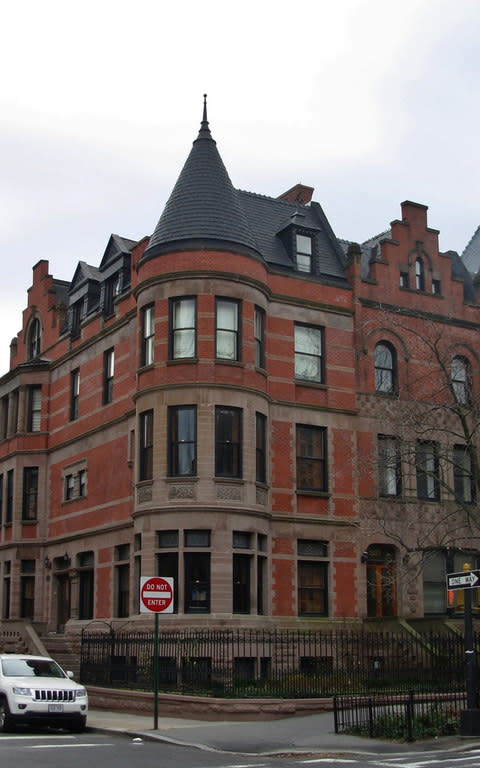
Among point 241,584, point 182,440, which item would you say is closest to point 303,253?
point 182,440

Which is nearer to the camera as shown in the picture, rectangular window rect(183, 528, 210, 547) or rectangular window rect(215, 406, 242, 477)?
rectangular window rect(183, 528, 210, 547)

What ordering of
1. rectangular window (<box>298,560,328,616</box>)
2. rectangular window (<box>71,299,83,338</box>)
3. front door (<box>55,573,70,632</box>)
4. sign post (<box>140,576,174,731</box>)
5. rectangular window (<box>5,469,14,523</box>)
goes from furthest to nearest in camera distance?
1. rectangular window (<box>5,469,14,523</box>)
2. rectangular window (<box>71,299,83,338</box>)
3. front door (<box>55,573,70,632</box>)
4. rectangular window (<box>298,560,328,616</box>)
5. sign post (<box>140,576,174,731</box>)

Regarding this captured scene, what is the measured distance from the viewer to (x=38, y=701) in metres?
18.9

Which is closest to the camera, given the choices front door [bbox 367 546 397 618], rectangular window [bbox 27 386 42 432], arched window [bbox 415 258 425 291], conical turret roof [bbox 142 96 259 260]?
conical turret roof [bbox 142 96 259 260]

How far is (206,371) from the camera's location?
96.3ft

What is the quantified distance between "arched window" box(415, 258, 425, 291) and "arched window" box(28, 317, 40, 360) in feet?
Answer: 56.5

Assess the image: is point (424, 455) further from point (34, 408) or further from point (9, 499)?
point (9, 499)

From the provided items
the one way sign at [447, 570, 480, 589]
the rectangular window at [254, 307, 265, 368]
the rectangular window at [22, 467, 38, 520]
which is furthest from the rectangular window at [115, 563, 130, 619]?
the one way sign at [447, 570, 480, 589]

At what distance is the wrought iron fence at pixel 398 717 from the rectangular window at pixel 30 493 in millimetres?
22864

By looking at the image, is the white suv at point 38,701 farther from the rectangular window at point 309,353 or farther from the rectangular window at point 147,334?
the rectangular window at point 309,353

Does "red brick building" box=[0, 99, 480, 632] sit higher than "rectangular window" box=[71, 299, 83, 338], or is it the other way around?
"rectangular window" box=[71, 299, 83, 338]

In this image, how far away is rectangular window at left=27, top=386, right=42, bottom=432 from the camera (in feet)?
135

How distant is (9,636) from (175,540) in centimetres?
1141

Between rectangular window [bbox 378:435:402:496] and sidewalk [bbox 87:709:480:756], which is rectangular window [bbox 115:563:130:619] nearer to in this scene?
rectangular window [bbox 378:435:402:496]
